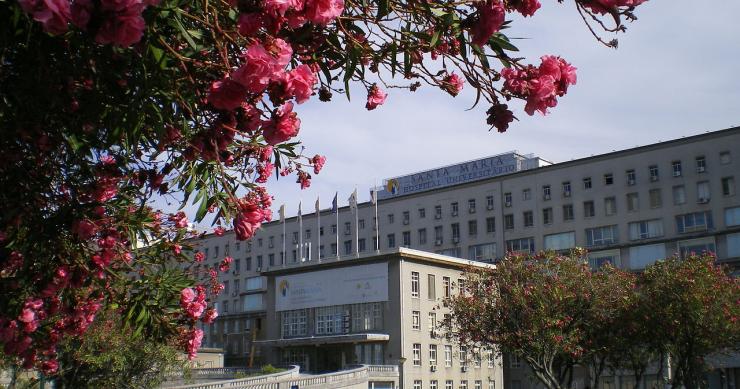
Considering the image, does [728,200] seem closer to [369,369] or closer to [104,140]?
[369,369]

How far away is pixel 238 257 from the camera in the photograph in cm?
10438

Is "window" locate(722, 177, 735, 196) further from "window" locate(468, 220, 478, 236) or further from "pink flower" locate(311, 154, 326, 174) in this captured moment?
"pink flower" locate(311, 154, 326, 174)

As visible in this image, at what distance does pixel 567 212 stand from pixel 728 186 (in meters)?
14.5

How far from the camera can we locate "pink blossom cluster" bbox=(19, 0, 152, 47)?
3.74 meters

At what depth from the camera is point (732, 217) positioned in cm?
6581

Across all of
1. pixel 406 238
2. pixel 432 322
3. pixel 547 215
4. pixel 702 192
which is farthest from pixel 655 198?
pixel 406 238

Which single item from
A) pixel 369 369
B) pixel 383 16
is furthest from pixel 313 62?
pixel 369 369

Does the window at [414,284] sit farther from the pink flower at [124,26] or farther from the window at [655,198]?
the pink flower at [124,26]

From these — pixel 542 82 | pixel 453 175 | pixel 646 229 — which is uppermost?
pixel 453 175

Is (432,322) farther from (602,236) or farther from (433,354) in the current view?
(602,236)

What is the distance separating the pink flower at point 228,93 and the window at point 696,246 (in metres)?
67.1

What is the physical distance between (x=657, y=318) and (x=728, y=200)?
32683 millimetres

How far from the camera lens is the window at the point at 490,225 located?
80.2 meters

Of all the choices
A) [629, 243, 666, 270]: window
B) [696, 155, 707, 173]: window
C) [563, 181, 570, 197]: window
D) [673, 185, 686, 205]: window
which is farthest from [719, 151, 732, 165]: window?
[563, 181, 570, 197]: window
